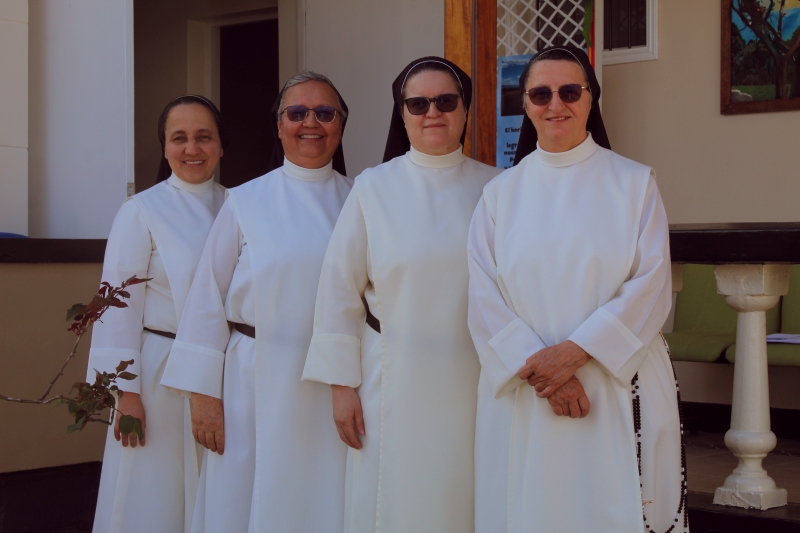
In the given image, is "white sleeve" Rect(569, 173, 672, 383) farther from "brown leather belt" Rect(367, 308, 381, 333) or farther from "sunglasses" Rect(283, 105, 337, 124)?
"sunglasses" Rect(283, 105, 337, 124)

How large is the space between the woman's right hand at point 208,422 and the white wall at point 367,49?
3.34 meters

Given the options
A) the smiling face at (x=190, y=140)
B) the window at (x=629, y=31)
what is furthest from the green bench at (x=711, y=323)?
the smiling face at (x=190, y=140)

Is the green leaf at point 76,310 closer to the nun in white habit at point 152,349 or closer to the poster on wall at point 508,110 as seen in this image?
the nun in white habit at point 152,349

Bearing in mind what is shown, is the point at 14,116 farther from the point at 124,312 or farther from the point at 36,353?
the point at 124,312

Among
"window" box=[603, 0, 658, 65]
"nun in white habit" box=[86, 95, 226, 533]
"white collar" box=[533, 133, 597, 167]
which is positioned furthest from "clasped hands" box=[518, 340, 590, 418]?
"window" box=[603, 0, 658, 65]

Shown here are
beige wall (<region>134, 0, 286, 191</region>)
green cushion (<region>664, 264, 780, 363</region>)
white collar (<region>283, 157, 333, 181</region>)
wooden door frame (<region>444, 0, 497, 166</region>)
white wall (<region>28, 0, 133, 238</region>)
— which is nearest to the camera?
white collar (<region>283, 157, 333, 181</region>)

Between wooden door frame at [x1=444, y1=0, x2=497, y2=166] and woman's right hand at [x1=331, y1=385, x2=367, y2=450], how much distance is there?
1.83m

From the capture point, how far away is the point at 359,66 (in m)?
6.61

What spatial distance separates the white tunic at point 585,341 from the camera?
281 cm

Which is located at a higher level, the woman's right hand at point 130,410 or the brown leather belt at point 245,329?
the brown leather belt at point 245,329

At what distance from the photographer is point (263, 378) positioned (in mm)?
3439

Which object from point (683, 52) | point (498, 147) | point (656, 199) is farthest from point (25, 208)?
point (683, 52)

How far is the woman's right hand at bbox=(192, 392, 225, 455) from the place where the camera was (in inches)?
136

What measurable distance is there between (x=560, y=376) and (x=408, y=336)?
0.60 meters
